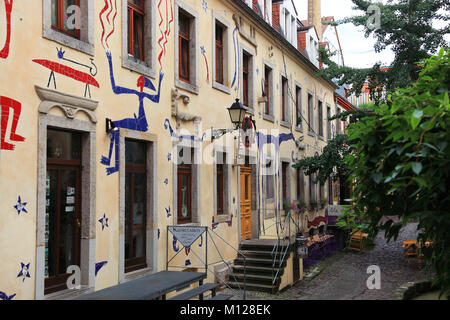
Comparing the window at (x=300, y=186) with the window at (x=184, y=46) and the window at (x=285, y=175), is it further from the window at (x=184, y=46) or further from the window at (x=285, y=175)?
the window at (x=184, y=46)

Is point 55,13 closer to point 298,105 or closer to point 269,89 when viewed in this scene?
point 269,89

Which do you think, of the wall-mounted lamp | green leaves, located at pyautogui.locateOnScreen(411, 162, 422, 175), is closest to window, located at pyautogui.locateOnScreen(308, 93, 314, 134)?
the wall-mounted lamp

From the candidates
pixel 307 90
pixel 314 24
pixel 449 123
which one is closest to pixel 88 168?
pixel 449 123

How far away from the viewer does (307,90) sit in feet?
63.7

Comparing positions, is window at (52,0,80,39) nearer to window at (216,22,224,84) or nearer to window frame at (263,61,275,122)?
window at (216,22,224,84)

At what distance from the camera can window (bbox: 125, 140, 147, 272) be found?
26.8ft

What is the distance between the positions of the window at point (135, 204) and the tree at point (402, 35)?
9.12m

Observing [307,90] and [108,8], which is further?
[307,90]

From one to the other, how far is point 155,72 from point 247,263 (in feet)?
17.9

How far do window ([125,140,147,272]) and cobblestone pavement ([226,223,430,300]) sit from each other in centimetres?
275

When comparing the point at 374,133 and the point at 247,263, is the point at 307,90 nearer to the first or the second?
the point at 247,263

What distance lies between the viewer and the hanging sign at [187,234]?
8344mm

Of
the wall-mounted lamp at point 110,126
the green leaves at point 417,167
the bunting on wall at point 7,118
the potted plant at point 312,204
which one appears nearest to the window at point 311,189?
the potted plant at point 312,204

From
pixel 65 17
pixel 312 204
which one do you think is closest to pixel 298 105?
pixel 312 204
